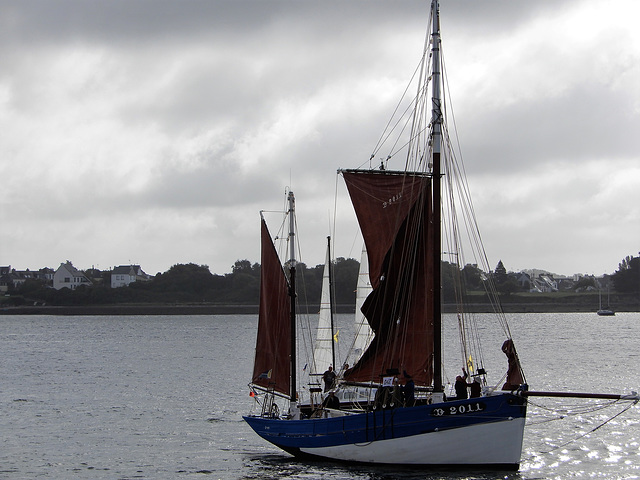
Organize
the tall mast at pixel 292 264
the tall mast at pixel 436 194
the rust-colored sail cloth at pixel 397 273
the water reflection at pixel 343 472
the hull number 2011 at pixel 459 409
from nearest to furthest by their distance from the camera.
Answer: the hull number 2011 at pixel 459 409, the water reflection at pixel 343 472, the tall mast at pixel 436 194, the rust-colored sail cloth at pixel 397 273, the tall mast at pixel 292 264

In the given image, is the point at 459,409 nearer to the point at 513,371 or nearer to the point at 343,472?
the point at 513,371

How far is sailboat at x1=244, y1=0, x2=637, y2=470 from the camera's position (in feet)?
127

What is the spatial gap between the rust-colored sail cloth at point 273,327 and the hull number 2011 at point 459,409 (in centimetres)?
966

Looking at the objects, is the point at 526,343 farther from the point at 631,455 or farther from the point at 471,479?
the point at 471,479

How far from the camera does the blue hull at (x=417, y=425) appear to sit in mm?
38156

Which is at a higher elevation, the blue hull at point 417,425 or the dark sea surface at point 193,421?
the blue hull at point 417,425

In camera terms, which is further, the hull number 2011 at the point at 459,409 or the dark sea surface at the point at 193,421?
the dark sea surface at the point at 193,421

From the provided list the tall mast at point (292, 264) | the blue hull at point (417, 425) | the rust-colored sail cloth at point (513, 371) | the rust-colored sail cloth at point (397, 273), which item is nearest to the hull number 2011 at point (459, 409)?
the blue hull at point (417, 425)

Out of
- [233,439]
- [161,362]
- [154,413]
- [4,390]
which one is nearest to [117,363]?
[161,362]

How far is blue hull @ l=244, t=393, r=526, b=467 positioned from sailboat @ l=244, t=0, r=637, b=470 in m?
0.04

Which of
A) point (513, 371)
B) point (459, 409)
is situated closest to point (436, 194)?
point (513, 371)

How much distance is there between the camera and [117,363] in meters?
111

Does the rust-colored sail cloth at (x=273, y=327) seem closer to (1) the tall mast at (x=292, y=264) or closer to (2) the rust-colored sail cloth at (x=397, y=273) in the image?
(1) the tall mast at (x=292, y=264)

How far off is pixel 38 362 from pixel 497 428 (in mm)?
86717
